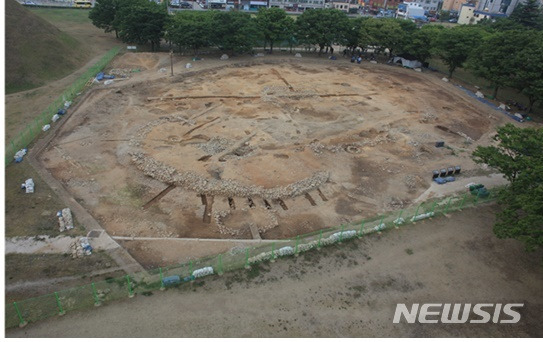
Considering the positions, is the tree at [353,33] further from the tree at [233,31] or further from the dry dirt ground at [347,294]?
the dry dirt ground at [347,294]

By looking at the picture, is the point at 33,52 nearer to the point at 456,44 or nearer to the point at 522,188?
the point at 522,188

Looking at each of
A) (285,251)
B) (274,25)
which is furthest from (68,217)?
(274,25)

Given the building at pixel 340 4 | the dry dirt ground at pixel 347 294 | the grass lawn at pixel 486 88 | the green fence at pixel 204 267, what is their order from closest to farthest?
the dry dirt ground at pixel 347 294 → the green fence at pixel 204 267 → the grass lawn at pixel 486 88 → the building at pixel 340 4

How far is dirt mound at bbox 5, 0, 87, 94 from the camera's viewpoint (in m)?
54.8

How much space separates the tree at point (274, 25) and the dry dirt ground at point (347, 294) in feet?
185

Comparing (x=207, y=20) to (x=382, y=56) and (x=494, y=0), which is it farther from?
(x=494, y=0)

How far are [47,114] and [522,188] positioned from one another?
51.5 meters

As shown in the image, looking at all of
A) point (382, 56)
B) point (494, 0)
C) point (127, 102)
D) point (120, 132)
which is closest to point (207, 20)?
point (127, 102)

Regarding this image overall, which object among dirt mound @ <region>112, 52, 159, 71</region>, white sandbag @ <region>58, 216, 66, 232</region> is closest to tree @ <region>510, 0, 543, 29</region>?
dirt mound @ <region>112, 52, 159, 71</region>

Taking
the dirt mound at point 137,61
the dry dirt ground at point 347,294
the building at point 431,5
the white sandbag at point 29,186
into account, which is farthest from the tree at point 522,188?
the building at point 431,5

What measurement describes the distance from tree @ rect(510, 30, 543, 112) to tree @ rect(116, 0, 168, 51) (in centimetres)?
6178

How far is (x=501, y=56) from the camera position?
55.1m

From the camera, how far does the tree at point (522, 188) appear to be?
22297 millimetres

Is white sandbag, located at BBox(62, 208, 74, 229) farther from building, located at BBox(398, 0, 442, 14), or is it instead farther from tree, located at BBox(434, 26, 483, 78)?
building, located at BBox(398, 0, 442, 14)
